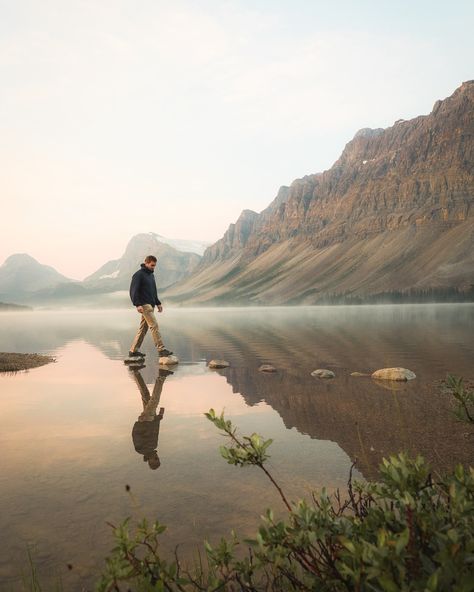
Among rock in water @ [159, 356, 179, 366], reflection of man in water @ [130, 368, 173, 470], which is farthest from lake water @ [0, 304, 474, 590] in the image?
rock in water @ [159, 356, 179, 366]

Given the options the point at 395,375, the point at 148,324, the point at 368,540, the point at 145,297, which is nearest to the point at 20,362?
the point at 148,324

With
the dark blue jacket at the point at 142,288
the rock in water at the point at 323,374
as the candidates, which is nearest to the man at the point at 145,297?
the dark blue jacket at the point at 142,288

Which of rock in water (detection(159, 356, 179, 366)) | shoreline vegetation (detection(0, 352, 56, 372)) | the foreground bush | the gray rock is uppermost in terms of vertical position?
the foreground bush

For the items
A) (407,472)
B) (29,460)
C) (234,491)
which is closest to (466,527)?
(407,472)

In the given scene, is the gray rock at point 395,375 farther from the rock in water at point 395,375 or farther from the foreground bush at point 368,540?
the foreground bush at point 368,540

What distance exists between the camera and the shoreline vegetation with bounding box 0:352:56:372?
641 inches

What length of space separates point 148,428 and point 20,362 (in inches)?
469

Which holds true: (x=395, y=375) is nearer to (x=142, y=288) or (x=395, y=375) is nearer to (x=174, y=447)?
(x=174, y=447)

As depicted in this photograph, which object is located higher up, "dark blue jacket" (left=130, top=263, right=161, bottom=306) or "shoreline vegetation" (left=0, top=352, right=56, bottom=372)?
"dark blue jacket" (left=130, top=263, right=161, bottom=306)

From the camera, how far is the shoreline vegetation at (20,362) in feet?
53.4

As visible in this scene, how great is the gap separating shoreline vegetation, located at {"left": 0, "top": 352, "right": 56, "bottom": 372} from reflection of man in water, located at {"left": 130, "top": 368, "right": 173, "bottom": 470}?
22.0 feet

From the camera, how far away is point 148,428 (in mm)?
8109

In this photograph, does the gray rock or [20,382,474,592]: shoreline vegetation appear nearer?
[20,382,474,592]: shoreline vegetation

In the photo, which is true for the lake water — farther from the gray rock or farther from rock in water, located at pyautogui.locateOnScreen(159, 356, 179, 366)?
rock in water, located at pyautogui.locateOnScreen(159, 356, 179, 366)
